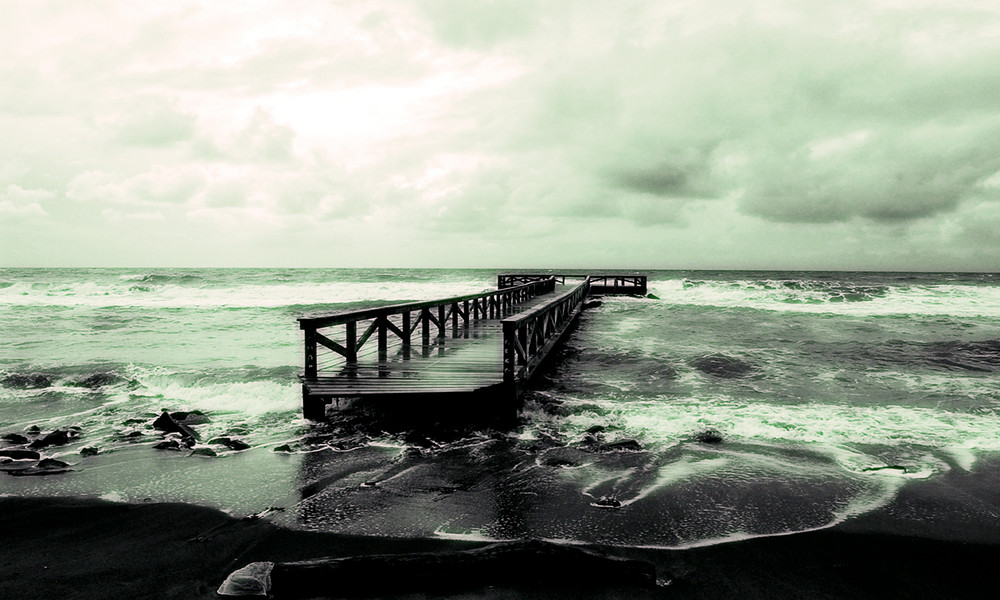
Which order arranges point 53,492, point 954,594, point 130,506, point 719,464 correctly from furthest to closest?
point 719,464 < point 53,492 < point 130,506 < point 954,594

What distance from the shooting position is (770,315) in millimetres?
24516

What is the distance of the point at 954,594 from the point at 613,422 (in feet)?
13.9

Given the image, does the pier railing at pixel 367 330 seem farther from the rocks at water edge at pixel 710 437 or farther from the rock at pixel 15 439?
the rocks at water edge at pixel 710 437

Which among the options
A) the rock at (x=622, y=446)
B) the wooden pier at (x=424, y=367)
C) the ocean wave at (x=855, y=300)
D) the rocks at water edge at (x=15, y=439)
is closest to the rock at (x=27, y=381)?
the rocks at water edge at (x=15, y=439)

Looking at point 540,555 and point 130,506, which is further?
point 130,506

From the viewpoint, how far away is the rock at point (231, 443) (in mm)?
6113

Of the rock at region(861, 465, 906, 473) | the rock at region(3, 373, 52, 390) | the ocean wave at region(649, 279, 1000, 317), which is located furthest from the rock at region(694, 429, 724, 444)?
the ocean wave at region(649, 279, 1000, 317)

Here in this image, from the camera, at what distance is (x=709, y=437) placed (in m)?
6.46

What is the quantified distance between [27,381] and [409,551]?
10.2 metres

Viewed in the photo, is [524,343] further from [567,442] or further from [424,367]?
[567,442]

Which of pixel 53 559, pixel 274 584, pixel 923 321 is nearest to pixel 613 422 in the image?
pixel 274 584

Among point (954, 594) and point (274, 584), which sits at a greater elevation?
point (274, 584)

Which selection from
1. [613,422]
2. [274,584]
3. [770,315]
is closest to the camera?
[274,584]

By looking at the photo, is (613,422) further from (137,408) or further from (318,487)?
(137,408)
